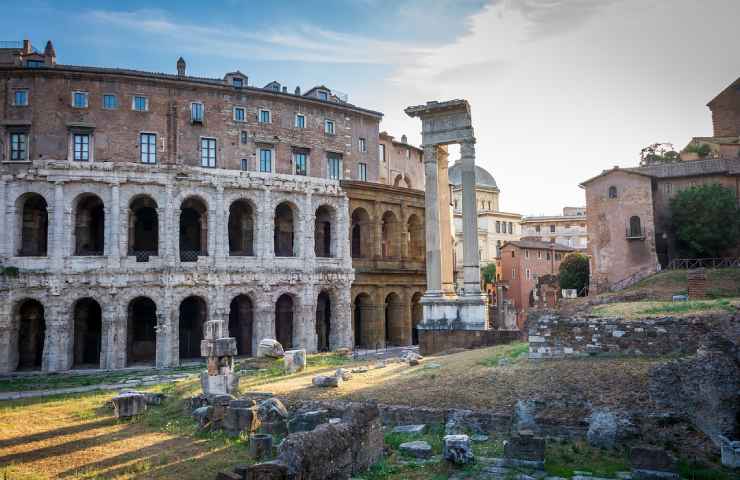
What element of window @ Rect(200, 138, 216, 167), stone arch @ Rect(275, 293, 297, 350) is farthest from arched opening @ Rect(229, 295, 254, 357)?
window @ Rect(200, 138, 216, 167)

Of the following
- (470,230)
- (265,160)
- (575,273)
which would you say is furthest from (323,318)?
(575,273)

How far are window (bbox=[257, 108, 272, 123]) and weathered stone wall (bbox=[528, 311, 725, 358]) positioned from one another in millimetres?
24380

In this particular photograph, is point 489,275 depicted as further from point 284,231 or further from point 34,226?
point 34,226

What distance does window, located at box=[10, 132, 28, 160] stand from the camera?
100 ft

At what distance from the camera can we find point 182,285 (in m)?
30.9

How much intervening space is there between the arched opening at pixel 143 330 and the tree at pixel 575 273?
3334 cm

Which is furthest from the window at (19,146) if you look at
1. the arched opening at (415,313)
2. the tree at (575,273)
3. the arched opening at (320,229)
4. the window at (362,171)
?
the tree at (575,273)

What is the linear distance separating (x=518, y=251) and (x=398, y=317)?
25.2 metres

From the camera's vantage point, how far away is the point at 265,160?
35.0m

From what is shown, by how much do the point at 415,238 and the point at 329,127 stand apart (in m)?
9.89

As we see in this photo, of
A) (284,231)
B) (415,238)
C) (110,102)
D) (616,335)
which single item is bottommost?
(616,335)

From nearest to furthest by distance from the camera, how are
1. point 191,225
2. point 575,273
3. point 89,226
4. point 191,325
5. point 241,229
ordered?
point 89,226 < point 191,325 < point 191,225 < point 241,229 < point 575,273

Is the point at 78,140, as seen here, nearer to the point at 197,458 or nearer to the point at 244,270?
the point at 244,270

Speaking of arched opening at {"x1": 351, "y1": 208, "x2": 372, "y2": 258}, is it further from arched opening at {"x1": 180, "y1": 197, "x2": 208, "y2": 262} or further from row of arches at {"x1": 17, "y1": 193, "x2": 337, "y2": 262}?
arched opening at {"x1": 180, "y1": 197, "x2": 208, "y2": 262}
